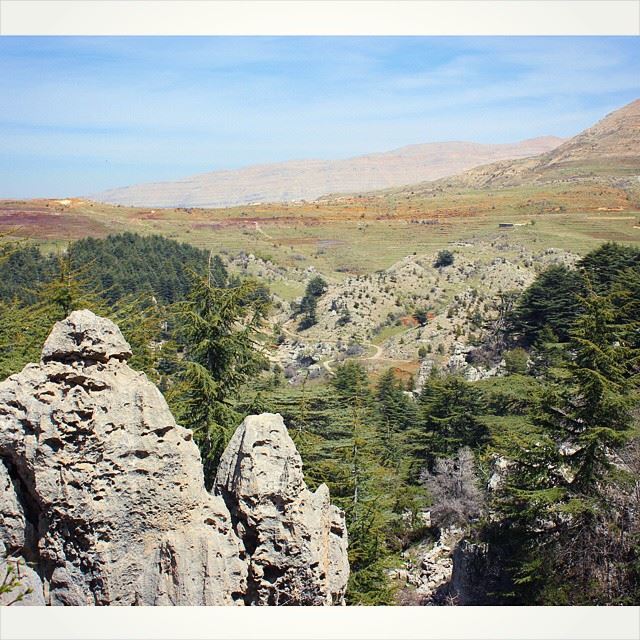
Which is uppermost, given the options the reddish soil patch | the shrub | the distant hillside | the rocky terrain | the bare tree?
the distant hillside

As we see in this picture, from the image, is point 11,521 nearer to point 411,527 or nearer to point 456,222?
point 411,527

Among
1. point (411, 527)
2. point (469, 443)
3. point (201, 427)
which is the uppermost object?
point (201, 427)

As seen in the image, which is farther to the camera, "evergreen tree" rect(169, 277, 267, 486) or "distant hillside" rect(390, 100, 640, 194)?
"distant hillside" rect(390, 100, 640, 194)

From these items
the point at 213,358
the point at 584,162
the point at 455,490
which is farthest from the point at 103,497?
the point at 584,162

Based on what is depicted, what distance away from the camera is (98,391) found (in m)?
5.75

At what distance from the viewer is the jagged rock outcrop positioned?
5.97m

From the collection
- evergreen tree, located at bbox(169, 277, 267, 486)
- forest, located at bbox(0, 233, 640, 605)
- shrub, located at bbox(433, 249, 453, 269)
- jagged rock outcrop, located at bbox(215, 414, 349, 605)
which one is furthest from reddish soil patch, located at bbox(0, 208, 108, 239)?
jagged rock outcrop, located at bbox(215, 414, 349, 605)

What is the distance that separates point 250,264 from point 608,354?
5727 centimetres

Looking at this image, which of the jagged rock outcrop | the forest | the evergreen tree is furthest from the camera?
the evergreen tree

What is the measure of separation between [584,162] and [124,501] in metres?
112

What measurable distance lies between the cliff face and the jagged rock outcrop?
0.01 meters

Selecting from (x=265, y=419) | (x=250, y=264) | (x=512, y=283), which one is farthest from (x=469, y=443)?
(x=250, y=264)

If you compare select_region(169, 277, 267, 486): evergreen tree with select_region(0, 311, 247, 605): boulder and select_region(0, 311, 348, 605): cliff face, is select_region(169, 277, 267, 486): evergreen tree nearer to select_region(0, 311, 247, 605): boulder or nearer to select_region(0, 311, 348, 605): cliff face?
select_region(0, 311, 348, 605): cliff face

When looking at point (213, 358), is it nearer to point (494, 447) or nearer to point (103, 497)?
point (494, 447)
